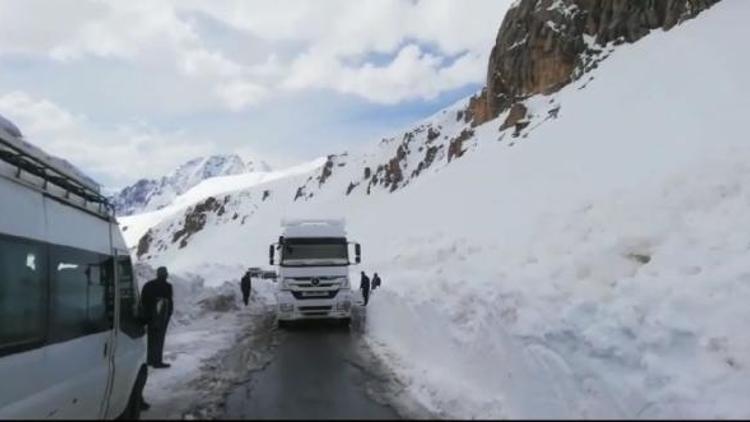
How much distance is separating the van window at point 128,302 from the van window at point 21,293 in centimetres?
189

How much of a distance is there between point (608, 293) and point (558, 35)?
62137 millimetres

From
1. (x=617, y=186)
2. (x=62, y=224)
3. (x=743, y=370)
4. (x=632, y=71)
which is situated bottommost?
(x=743, y=370)

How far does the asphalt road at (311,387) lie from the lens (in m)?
8.84

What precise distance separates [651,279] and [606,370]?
484 cm

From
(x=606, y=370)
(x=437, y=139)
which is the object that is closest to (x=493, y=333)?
(x=606, y=370)

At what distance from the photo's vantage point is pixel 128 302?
9.00 metres

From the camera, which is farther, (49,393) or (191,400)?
Result: (191,400)

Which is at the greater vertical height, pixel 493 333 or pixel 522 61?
pixel 522 61

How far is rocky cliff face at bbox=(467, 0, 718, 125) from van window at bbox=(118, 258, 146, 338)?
58.3 meters

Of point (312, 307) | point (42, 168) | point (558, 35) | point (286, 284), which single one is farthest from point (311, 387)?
point (558, 35)

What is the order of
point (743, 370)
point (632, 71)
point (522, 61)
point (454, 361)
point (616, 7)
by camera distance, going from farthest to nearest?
point (522, 61)
point (616, 7)
point (632, 71)
point (454, 361)
point (743, 370)

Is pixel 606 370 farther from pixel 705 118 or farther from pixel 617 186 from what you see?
pixel 705 118

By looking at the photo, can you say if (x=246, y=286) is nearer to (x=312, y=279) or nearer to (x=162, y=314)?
(x=312, y=279)

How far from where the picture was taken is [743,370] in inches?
389
